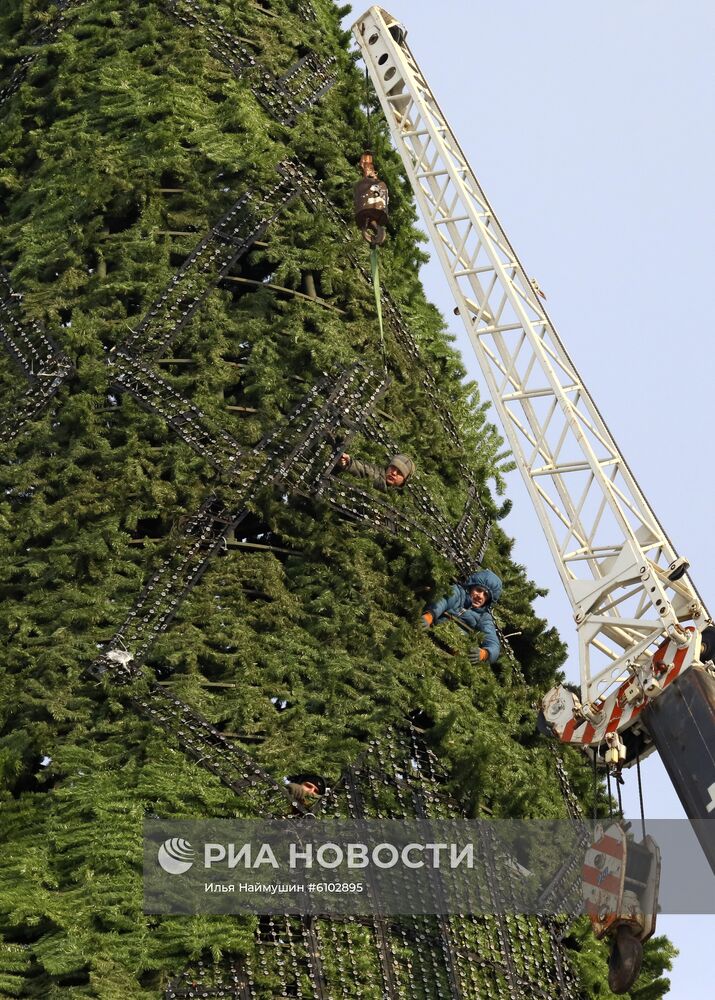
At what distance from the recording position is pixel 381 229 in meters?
27.4

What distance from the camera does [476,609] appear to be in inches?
986

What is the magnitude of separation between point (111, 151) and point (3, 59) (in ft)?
8.79

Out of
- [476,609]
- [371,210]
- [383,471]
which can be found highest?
[371,210]

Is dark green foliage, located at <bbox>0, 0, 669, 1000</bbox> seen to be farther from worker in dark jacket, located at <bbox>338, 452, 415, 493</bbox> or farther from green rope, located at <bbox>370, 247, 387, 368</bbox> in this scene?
worker in dark jacket, located at <bbox>338, 452, 415, 493</bbox>

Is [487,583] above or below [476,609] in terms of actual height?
above

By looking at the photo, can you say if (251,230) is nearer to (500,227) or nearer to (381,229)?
(381,229)

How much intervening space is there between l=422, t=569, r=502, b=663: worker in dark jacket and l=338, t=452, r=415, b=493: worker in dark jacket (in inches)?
41.3

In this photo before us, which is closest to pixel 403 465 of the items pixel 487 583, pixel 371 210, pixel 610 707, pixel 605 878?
pixel 487 583

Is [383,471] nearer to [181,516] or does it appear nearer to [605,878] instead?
[181,516]

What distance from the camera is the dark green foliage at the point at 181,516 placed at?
21.8 m

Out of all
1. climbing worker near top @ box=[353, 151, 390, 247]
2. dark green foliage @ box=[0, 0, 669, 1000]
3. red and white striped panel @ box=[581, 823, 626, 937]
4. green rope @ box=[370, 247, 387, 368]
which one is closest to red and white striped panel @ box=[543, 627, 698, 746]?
dark green foliage @ box=[0, 0, 669, 1000]

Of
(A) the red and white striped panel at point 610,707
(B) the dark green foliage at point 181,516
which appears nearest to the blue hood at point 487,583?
(B) the dark green foliage at point 181,516

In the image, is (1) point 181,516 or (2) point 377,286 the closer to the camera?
(1) point 181,516

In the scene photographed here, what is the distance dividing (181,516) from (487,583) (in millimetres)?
2868
